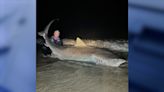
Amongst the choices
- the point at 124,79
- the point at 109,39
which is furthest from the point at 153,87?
the point at 109,39

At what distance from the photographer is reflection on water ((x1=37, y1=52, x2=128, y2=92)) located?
2.10 metres

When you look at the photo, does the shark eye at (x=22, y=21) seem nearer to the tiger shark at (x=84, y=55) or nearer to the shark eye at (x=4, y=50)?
the shark eye at (x=4, y=50)

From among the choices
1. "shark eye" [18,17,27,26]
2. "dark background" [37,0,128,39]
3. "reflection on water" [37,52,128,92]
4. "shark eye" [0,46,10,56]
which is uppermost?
"dark background" [37,0,128,39]

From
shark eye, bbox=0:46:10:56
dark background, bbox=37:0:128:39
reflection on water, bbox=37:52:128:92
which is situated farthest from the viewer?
dark background, bbox=37:0:128:39

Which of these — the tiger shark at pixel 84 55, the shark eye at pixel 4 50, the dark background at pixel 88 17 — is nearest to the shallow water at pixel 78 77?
the tiger shark at pixel 84 55

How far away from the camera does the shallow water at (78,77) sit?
82.6 inches

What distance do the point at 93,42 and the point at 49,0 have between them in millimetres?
1072

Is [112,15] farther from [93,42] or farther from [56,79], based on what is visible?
[56,79]

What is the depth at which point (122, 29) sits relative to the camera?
4.55m

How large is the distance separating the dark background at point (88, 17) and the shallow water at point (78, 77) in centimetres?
158

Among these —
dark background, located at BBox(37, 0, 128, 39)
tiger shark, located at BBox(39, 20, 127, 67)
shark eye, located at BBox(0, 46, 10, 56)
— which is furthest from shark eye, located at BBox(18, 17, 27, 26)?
dark background, located at BBox(37, 0, 128, 39)

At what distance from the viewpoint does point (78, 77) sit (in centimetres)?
242

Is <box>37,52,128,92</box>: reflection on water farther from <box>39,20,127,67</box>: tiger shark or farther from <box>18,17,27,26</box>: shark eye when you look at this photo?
<box>18,17,27,26</box>: shark eye

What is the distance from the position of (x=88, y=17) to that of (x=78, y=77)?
223 centimetres
